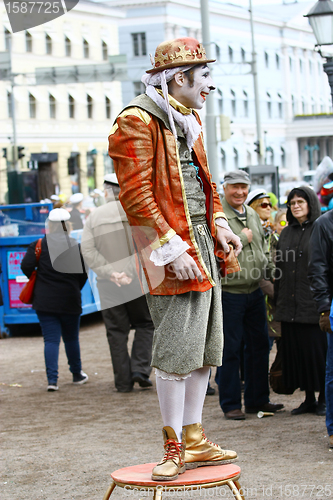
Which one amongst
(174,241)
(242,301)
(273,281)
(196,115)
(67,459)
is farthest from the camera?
(273,281)

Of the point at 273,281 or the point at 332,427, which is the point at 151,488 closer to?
the point at 332,427

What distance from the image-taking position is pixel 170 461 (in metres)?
3.49

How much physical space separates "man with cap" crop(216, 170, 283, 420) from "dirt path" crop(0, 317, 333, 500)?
0.19 metres

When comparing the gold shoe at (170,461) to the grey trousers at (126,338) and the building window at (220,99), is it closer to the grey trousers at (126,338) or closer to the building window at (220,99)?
the grey trousers at (126,338)

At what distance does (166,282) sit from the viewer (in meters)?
3.50

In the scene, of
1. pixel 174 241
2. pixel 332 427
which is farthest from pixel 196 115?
pixel 332 427

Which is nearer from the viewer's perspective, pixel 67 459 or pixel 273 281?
pixel 67 459

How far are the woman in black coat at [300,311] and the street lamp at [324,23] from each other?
12.6 ft

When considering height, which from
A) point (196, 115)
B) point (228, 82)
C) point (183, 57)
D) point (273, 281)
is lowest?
point (273, 281)

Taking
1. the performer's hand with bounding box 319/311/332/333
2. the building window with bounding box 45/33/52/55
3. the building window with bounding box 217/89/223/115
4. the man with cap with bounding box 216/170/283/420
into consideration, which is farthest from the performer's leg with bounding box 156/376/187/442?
the building window with bounding box 217/89/223/115

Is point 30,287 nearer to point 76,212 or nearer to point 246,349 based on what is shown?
point 246,349

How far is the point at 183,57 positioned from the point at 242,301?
3168 mm

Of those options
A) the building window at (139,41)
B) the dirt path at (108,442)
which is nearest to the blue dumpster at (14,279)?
the dirt path at (108,442)

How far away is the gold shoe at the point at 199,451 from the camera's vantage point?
12.0 ft
